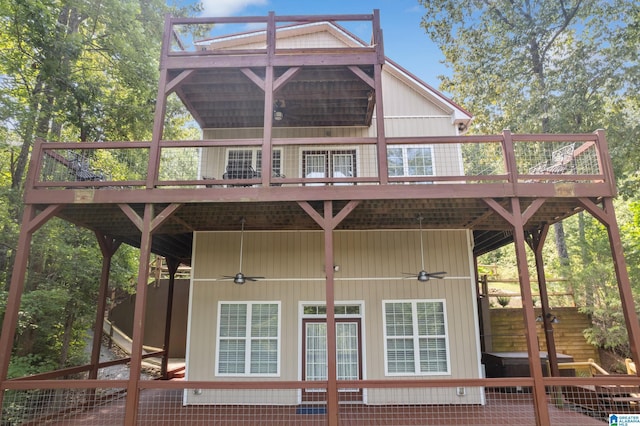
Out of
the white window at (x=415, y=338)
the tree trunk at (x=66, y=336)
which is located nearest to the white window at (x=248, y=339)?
the white window at (x=415, y=338)

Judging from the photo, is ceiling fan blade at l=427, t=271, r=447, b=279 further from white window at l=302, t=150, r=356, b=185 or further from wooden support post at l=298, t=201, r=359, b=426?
white window at l=302, t=150, r=356, b=185

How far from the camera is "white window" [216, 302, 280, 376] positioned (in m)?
8.05

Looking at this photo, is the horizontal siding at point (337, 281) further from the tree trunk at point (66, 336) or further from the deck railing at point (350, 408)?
the tree trunk at point (66, 336)

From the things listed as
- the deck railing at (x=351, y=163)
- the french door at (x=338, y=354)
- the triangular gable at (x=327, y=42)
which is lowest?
the french door at (x=338, y=354)

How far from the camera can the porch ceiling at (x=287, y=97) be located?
7613 millimetres

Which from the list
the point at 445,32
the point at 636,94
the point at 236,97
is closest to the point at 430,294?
the point at 236,97

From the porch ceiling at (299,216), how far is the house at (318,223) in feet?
0.19

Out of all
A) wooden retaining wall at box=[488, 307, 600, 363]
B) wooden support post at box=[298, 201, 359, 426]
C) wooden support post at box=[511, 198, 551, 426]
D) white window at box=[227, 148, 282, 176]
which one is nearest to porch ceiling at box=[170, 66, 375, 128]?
white window at box=[227, 148, 282, 176]

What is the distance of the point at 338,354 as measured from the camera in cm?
818

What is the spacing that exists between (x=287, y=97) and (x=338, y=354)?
561 centimetres

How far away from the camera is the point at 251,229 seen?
8.72 metres

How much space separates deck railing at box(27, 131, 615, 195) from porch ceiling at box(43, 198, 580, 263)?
1.48 ft

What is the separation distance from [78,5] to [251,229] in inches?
345

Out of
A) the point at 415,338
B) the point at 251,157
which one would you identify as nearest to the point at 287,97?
the point at 251,157
